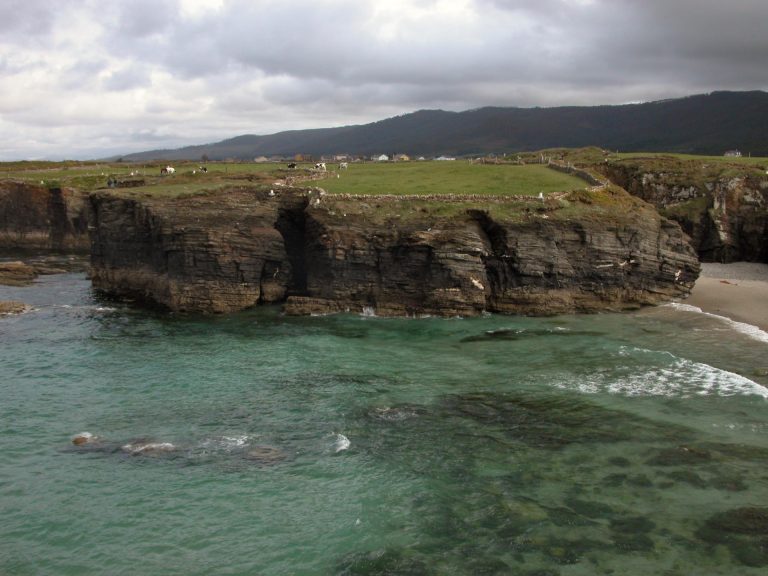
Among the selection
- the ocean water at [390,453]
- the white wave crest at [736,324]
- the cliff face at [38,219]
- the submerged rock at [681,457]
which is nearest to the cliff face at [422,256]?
the white wave crest at [736,324]

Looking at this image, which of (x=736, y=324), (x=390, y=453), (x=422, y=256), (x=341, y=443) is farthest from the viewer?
(x=422, y=256)

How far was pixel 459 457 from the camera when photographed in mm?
21453

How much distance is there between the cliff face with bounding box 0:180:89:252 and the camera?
81500 mm

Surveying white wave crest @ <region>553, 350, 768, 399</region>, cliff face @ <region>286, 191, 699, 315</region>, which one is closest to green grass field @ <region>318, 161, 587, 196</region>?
cliff face @ <region>286, 191, 699, 315</region>

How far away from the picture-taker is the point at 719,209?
63562 mm

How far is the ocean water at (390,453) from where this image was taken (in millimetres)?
16578

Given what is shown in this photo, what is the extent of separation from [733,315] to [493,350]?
1785cm

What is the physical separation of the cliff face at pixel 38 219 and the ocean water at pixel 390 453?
49144mm

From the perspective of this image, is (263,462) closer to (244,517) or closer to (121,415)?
(244,517)

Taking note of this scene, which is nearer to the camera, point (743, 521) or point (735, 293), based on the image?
point (743, 521)

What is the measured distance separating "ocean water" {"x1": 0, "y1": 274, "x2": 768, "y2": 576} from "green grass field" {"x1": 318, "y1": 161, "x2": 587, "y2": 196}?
50.9 feet

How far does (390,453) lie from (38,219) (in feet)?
251

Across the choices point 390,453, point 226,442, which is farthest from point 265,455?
point 390,453

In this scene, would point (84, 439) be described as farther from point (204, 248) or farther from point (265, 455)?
point (204, 248)
